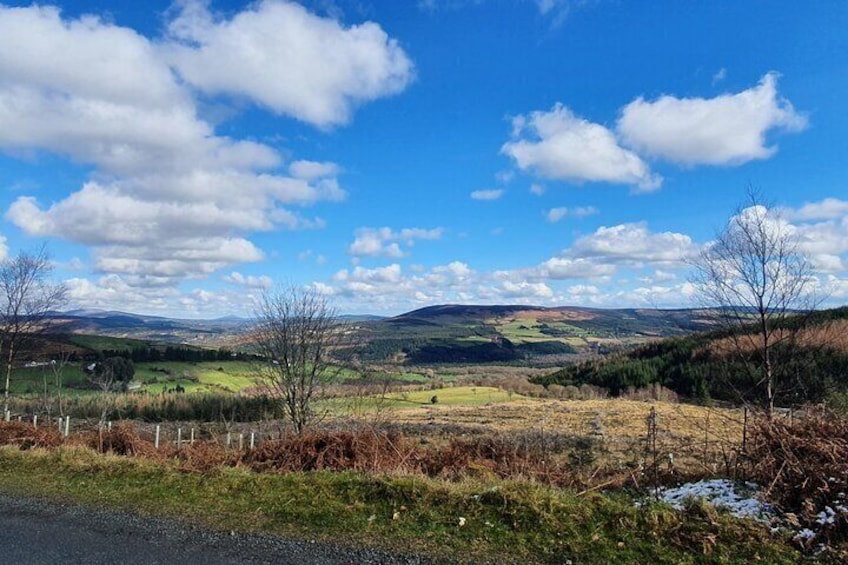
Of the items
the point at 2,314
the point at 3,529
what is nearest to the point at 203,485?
the point at 3,529

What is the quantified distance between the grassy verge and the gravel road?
32 centimetres

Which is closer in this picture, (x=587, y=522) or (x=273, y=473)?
(x=587, y=522)

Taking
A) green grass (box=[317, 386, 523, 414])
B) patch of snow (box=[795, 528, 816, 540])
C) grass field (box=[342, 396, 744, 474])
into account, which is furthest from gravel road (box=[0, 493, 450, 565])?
green grass (box=[317, 386, 523, 414])

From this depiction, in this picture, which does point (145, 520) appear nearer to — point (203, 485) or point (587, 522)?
point (203, 485)

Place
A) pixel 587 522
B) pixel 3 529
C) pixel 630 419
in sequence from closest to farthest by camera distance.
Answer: pixel 587 522 < pixel 3 529 < pixel 630 419

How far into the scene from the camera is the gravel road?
601cm

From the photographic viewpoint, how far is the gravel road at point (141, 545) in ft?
19.7

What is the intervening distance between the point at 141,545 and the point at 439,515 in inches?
142

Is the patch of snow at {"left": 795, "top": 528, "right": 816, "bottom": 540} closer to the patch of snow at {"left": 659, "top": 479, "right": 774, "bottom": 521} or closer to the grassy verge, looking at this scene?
the grassy verge

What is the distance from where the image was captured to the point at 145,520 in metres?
7.42

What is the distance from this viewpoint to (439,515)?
23.4 ft

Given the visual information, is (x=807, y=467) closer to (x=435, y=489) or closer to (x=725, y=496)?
(x=725, y=496)

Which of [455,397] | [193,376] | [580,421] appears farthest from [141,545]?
[455,397]

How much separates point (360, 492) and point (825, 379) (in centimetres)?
1582
